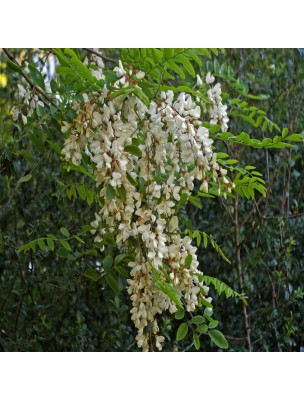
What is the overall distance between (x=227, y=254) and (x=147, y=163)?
4.02 ft

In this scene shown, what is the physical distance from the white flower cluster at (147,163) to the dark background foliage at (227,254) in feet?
2.71

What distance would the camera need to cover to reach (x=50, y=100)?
144 centimetres

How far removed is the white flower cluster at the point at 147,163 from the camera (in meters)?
1.08

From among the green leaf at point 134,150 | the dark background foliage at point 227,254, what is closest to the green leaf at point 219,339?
the green leaf at point 134,150

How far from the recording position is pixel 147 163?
1.15 meters

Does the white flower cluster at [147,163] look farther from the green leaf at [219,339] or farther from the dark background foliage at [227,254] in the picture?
the dark background foliage at [227,254]

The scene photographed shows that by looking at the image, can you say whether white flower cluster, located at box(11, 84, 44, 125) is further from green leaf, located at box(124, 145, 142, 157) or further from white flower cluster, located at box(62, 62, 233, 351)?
green leaf, located at box(124, 145, 142, 157)

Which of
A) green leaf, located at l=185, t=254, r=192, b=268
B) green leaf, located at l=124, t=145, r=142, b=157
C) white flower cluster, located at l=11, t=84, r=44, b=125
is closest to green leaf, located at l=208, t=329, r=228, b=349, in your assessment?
green leaf, located at l=185, t=254, r=192, b=268

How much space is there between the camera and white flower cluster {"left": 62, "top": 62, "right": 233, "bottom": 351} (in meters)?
1.08

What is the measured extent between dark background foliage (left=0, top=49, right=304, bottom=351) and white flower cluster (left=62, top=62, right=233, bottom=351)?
2.71 ft
